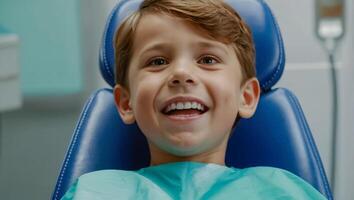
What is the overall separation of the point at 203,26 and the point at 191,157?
0.27 metres

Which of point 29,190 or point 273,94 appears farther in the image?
point 29,190

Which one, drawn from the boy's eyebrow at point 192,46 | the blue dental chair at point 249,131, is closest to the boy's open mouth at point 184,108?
the boy's eyebrow at point 192,46

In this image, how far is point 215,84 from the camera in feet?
4.14

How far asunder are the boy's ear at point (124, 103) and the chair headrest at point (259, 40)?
0.15 m

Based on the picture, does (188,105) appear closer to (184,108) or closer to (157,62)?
(184,108)

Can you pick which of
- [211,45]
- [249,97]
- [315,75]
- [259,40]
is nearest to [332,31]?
[315,75]

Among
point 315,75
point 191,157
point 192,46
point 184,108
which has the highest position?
point 192,46

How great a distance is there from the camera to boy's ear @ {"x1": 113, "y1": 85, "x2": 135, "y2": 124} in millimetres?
1392

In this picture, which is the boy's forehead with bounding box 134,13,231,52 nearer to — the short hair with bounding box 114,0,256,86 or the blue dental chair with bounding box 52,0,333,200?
the short hair with bounding box 114,0,256,86

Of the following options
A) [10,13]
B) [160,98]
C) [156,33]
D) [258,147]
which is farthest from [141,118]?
[10,13]

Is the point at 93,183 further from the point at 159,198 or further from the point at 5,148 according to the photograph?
the point at 5,148

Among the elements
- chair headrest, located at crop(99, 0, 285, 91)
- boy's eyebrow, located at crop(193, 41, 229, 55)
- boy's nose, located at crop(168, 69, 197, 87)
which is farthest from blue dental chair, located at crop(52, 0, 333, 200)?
boy's nose, located at crop(168, 69, 197, 87)

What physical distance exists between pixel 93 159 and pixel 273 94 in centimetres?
45

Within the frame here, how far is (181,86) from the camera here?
1.22m
